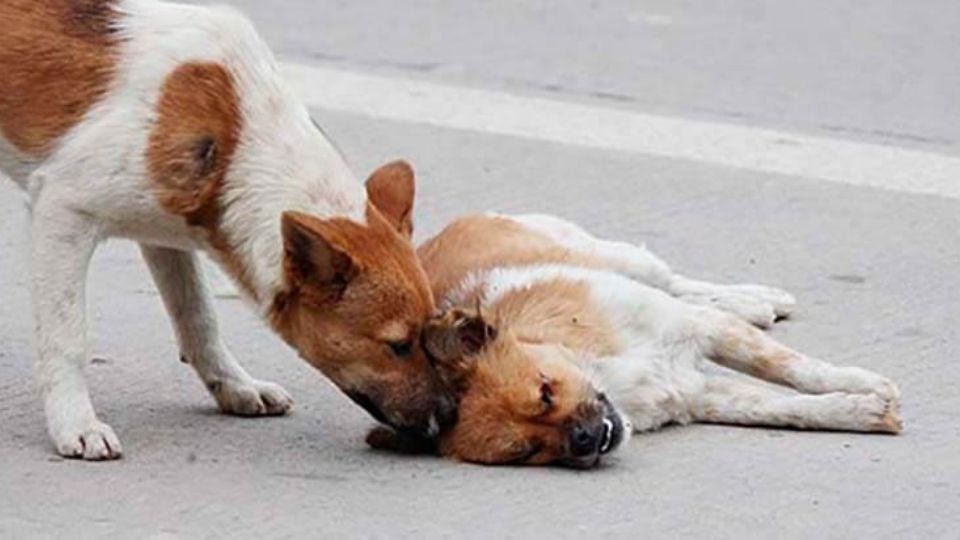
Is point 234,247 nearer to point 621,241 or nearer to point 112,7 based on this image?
point 112,7

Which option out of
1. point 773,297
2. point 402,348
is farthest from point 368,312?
point 773,297

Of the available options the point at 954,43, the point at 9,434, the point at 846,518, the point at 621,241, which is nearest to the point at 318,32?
the point at 954,43

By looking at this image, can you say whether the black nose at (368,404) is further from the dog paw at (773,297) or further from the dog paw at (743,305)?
the dog paw at (773,297)

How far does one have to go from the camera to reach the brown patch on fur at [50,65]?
6184 millimetres

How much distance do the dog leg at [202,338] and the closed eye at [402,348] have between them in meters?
0.76

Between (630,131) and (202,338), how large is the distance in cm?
320

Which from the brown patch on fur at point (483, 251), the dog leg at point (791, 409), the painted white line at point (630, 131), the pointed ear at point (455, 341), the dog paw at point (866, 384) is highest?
the pointed ear at point (455, 341)

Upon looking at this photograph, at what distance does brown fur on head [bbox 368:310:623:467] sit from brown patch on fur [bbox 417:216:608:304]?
2.00ft

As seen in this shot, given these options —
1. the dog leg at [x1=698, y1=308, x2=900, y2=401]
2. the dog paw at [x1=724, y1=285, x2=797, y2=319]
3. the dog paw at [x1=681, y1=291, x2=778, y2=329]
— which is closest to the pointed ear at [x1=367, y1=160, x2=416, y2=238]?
the dog leg at [x1=698, y1=308, x2=900, y2=401]

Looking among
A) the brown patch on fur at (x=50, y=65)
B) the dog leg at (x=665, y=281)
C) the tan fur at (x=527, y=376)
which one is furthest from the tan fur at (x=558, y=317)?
the brown patch on fur at (x=50, y=65)

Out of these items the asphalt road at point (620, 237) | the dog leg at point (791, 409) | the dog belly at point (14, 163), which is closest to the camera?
the asphalt road at point (620, 237)

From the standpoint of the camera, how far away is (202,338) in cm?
664

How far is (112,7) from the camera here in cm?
631

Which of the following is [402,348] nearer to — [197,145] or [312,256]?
[312,256]
